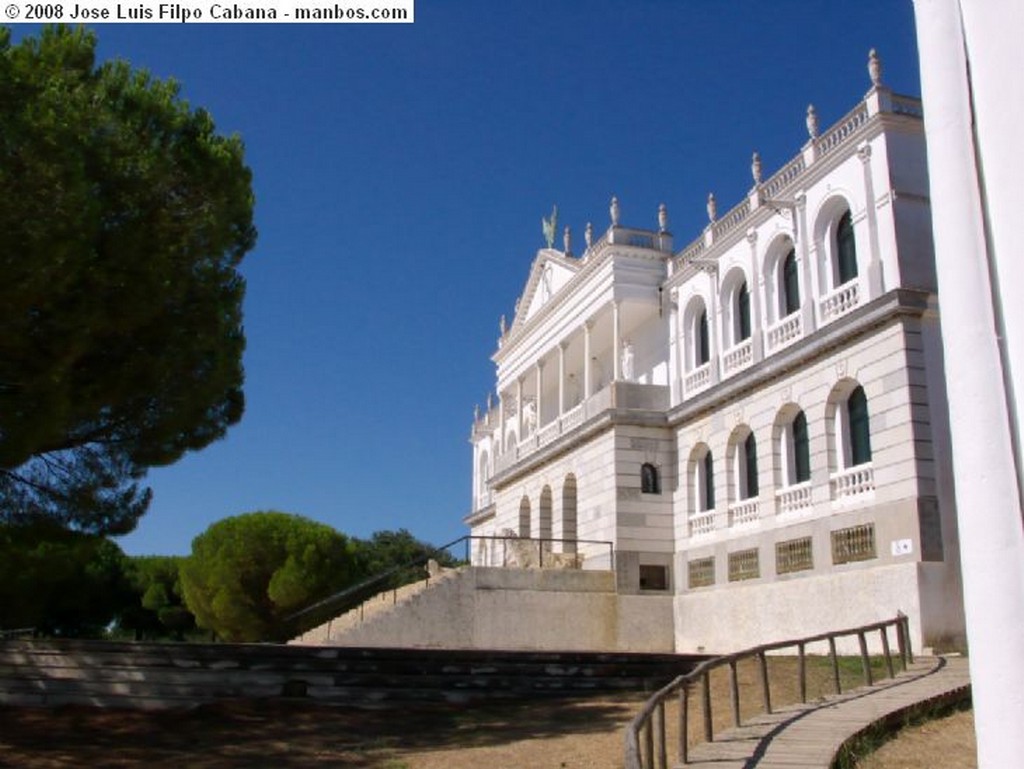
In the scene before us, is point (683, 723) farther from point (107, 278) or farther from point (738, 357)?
point (738, 357)

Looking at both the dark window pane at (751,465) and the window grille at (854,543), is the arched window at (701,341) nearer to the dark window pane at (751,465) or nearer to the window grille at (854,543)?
the dark window pane at (751,465)

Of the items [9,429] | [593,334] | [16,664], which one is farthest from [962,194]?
[593,334]

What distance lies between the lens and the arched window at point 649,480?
93.7 feet

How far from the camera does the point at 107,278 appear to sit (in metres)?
13.8

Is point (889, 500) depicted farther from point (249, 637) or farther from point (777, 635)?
point (249, 637)

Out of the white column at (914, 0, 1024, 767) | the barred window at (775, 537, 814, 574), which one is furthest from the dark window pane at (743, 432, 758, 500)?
the white column at (914, 0, 1024, 767)

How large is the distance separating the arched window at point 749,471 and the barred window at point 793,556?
223cm

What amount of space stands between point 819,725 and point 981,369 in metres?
8.79

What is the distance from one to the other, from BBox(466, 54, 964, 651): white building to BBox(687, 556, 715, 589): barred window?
52mm

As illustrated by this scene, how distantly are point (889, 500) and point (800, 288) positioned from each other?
5.69 m

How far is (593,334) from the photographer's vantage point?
110 feet

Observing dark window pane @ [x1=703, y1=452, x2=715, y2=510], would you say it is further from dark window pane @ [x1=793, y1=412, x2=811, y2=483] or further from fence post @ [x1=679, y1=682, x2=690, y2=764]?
fence post @ [x1=679, y1=682, x2=690, y2=764]

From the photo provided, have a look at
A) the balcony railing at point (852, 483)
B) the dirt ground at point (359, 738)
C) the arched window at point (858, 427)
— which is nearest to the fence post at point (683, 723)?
the dirt ground at point (359, 738)

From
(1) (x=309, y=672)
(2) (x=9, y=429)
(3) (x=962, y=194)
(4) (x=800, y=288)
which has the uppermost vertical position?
(4) (x=800, y=288)
